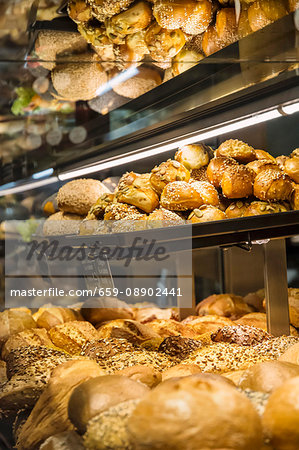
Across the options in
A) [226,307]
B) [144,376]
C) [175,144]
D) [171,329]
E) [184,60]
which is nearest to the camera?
[144,376]

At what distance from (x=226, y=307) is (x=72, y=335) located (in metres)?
0.91

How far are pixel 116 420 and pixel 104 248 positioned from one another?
2.64 ft

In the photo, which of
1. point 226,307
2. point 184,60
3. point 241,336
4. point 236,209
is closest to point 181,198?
point 236,209

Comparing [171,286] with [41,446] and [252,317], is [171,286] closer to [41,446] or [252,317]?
[252,317]

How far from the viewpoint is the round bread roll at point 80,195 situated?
193cm

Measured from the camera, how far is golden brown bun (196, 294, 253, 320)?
7.48 ft

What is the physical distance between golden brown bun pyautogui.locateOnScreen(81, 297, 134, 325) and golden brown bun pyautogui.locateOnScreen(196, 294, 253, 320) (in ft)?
1.69

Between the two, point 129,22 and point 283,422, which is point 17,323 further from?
point 283,422

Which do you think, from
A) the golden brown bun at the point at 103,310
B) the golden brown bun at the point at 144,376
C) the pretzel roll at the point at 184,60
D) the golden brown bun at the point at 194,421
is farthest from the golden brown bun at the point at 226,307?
the golden brown bun at the point at 194,421

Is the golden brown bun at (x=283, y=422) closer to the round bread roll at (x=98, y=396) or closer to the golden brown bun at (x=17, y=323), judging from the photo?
the round bread roll at (x=98, y=396)

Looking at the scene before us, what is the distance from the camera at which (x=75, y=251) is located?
1552 millimetres

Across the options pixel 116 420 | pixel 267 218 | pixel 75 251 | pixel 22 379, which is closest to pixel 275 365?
pixel 116 420

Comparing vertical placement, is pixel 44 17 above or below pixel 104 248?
above

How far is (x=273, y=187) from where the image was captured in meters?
1.38
